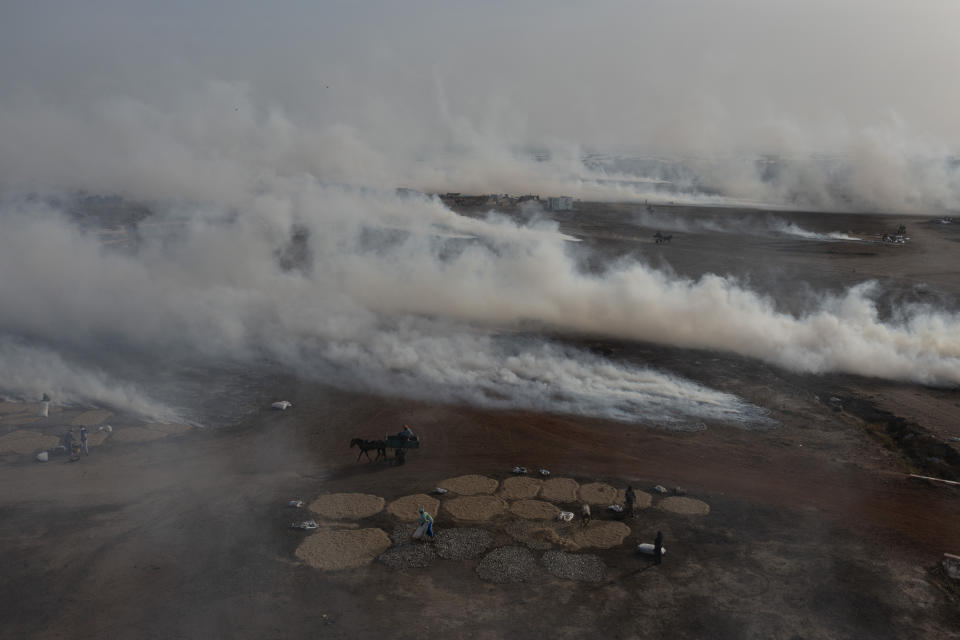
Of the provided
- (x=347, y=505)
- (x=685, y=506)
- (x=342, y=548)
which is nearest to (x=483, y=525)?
(x=342, y=548)

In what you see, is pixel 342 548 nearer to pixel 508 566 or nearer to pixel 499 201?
pixel 508 566

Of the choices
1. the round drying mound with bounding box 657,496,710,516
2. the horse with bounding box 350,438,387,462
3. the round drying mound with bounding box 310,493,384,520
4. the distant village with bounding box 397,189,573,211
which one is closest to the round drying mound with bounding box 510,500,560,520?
the round drying mound with bounding box 657,496,710,516

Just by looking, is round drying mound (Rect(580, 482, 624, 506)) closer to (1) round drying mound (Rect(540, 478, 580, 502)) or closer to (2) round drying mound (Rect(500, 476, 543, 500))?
(1) round drying mound (Rect(540, 478, 580, 502))

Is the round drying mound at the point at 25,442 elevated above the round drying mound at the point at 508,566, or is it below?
below

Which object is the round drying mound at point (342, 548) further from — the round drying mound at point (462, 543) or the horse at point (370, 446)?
the horse at point (370, 446)

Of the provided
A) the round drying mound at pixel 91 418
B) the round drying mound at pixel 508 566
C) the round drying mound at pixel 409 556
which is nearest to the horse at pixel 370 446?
the round drying mound at pixel 409 556

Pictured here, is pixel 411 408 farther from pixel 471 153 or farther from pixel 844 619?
pixel 471 153
